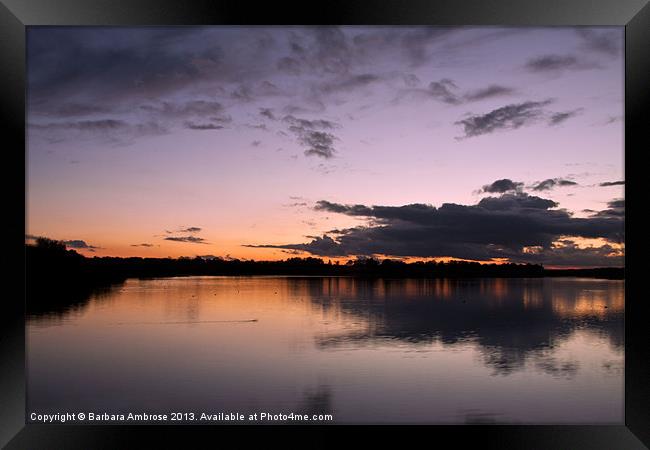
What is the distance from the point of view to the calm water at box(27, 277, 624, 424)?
277 inches

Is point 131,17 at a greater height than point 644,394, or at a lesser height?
greater

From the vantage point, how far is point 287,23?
11.7 feet

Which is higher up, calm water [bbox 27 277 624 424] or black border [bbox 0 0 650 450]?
black border [bbox 0 0 650 450]

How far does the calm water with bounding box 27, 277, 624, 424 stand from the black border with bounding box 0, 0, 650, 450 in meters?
3.06

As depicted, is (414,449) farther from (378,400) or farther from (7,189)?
(378,400)

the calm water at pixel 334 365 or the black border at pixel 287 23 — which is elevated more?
the black border at pixel 287 23

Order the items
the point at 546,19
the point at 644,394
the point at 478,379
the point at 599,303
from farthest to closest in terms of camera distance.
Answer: the point at 599,303
the point at 478,379
the point at 546,19
the point at 644,394

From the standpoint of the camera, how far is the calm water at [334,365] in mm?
7023

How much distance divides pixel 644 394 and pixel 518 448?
0.79 m

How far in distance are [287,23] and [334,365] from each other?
7.01m

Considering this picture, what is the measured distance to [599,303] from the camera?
21.5 metres

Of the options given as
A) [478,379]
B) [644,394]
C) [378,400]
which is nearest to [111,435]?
[644,394]

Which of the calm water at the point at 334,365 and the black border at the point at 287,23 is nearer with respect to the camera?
the black border at the point at 287,23

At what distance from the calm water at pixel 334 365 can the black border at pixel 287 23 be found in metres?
3.06
